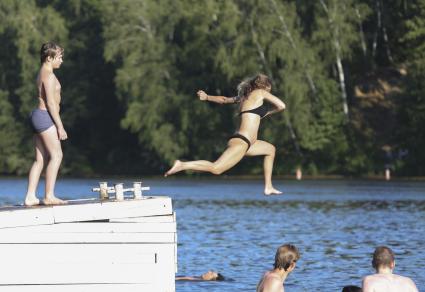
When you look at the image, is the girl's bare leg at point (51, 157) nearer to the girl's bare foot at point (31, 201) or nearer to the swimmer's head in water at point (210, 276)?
the girl's bare foot at point (31, 201)

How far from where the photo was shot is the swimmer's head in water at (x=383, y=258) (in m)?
14.5

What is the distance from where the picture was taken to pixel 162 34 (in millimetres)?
92938

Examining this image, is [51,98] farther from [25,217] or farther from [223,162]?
[223,162]

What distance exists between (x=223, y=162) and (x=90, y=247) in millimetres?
2074

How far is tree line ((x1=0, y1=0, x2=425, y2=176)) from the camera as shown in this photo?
84188 mm

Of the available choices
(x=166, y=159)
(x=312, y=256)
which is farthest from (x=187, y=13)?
(x=312, y=256)

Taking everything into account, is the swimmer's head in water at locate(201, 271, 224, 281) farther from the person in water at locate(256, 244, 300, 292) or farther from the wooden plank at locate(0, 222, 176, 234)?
the person in water at locate(256, 244, 300, 292)

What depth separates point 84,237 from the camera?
17984 millimetres

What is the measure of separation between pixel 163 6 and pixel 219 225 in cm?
4827

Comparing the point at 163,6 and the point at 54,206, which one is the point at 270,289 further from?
the point at 163,6

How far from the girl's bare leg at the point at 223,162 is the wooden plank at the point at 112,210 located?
56 cm

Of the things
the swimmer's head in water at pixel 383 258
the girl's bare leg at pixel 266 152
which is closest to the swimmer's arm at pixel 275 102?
the girl's bare leg at pixel 266 152

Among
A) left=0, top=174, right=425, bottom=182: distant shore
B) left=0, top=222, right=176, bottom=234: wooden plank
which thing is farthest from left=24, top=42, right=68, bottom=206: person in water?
left=0, top=174, right=425, bottom=182: distant shore

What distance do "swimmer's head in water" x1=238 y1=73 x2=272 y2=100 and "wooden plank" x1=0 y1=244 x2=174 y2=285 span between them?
2353 millimetres
